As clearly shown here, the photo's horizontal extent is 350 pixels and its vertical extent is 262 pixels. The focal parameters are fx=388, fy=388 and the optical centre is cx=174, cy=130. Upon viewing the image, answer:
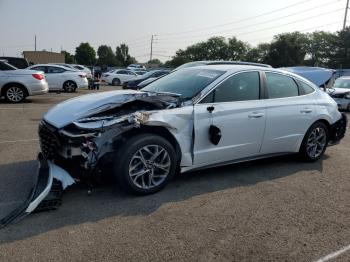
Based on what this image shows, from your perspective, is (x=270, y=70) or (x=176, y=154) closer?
(x=176, y=154)

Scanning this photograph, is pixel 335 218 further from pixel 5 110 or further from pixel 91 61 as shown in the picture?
pixel 91 61

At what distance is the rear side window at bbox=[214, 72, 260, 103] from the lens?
5293 mm

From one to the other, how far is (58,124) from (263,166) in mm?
3335

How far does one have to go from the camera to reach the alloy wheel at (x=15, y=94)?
44.9 feet

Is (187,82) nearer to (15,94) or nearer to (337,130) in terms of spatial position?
(337,130)

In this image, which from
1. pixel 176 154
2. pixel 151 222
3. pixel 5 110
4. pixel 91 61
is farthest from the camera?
pixel 91 61

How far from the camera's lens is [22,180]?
5.14 meters

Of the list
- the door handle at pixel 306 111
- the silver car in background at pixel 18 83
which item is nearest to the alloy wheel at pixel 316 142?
the door handle at pixel 306 111

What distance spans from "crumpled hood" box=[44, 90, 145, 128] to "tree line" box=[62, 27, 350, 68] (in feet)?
203

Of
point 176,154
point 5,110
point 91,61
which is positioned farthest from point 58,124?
point 91,61

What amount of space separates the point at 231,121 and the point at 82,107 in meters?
1.96

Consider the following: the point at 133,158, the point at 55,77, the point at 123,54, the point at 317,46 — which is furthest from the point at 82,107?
the point at 123,54

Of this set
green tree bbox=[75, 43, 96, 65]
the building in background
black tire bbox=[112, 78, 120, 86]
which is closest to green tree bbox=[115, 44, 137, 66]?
green tree bbox=[75, 43, 96, 65]

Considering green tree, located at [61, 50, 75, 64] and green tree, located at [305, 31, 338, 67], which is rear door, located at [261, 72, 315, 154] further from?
green tree, located at [61, 50, 75, 64]
